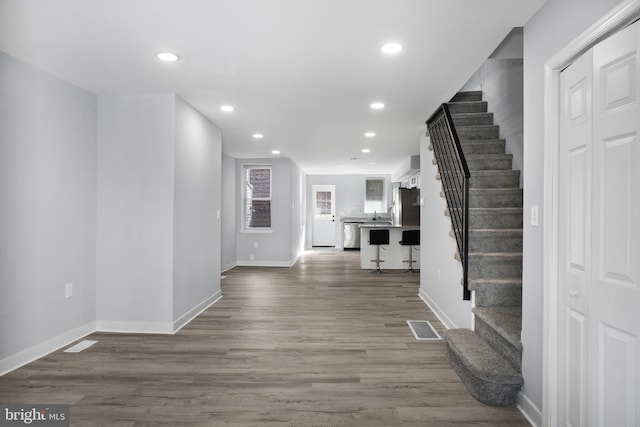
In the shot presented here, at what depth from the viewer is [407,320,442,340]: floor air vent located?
3.81m

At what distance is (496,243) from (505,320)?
0.96 metres

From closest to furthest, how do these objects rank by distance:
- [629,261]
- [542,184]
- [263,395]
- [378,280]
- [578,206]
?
[629,261], [578,206], [542,184], [263,395], [378,280]

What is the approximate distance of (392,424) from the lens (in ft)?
7.34

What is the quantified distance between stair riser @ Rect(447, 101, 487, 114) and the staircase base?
3582mm

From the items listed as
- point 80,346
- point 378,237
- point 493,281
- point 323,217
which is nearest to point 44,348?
point 80,346

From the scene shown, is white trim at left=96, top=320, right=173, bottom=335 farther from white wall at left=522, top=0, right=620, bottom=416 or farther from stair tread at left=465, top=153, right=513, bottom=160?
stair tread at left=465, top=153, right=513, bottom=160

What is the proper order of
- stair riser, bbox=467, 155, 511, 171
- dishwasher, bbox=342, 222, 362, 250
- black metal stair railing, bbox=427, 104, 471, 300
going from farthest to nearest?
dishwasher, bbox=342, 222, 362, 250
stair riser, bbox=467, 155, 511, 171
black metal stair railing, bbox=427, 104, 471, 300

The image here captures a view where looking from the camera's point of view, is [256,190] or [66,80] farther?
[256,190]

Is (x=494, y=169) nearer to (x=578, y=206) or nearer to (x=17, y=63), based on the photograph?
(x=578, y=206)

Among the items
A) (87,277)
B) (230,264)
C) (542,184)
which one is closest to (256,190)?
(230,264)

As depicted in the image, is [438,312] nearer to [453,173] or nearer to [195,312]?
[453,173]

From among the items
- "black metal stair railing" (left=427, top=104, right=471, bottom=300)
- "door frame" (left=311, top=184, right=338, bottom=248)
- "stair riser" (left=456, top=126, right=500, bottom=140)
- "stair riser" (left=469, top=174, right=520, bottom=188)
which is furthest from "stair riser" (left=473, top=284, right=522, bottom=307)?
"door frame" (left=311, top=184, right=338, bottom=248)

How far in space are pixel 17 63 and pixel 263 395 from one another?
322 cm

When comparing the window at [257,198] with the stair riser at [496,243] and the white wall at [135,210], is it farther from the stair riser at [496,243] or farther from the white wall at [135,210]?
the stair riser at [496,243]
